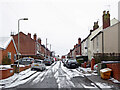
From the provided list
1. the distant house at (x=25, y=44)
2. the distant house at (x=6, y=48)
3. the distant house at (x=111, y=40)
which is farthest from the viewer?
the distant house at (x=25, y=44)

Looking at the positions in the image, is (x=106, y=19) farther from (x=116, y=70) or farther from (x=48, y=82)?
(x=48, y=82)

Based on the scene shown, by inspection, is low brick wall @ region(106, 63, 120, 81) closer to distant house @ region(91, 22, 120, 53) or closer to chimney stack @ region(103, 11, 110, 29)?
distant house @ region(91, 22, 120, 53)

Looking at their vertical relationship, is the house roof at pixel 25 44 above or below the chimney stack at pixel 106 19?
below

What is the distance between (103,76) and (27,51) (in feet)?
146

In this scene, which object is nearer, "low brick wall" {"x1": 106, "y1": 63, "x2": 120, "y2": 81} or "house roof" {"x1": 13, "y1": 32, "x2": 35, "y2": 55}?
"low brick wall" {"x1": 106, "y1": 63, "x2": 120, "y2": 81}

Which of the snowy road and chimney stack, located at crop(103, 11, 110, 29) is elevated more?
chimney stack, located at crop(103, 11, 110, 29)

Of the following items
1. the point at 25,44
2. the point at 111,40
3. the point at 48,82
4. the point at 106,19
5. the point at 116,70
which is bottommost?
the point at 48,82

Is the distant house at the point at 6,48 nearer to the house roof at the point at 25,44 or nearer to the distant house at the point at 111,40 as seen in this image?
the distant house at the point at 111,40

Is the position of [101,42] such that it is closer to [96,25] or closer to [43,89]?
[96,25]

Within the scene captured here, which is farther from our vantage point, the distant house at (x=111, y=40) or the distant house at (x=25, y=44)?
the distant house at (x=25, y=44)

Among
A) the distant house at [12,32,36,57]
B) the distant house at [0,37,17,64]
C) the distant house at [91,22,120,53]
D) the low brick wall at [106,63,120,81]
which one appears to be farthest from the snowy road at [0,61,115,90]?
the distant house at [12,32,36,57]

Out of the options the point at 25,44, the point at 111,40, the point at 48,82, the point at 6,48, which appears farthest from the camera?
the point at 25,44

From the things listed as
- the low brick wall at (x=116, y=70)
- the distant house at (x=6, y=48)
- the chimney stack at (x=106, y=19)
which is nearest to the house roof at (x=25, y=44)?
the distant house at (x=6, y=48)

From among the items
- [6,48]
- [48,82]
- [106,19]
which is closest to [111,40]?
[106,19]
